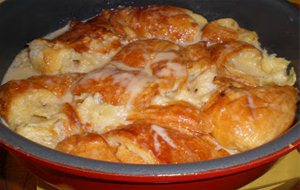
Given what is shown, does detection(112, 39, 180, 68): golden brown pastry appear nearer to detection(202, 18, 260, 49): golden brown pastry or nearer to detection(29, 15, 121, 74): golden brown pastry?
detection(29, 15, 121, 74): golden brown pastry

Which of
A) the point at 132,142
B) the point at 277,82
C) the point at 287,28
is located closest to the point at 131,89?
the point at 132,142

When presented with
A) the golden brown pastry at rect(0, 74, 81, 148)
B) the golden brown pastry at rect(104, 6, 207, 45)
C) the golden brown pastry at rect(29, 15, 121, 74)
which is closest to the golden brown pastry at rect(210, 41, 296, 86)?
the golden brown pastry at rect(104, 6, 207, 45)

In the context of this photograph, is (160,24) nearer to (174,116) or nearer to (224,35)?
(224,35)

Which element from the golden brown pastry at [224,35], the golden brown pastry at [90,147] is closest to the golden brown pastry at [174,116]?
the golden brown pastry at [90,147]

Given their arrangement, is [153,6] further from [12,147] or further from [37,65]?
[12,147]

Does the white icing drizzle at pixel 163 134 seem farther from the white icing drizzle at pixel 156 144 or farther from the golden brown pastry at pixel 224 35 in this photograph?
the golden brown pastry at pixel 224 35

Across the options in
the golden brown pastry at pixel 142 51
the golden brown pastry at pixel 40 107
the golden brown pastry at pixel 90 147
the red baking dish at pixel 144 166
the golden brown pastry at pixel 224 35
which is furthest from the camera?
the golden brown pastry at pixel 224 35

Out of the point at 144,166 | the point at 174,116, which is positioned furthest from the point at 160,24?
the point at 144,166

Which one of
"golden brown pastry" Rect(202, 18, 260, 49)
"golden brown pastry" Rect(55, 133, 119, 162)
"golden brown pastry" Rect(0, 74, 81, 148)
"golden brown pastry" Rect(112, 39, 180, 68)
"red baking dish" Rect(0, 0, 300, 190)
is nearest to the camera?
"red baking dish" Rect(0, 0, 300, 190)
